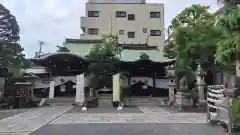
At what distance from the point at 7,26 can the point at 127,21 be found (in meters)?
16.1

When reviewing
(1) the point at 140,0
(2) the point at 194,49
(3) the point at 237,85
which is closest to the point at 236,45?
(3) the point at 237,85

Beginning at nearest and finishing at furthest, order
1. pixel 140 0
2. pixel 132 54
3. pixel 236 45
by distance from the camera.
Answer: pixel 236 45, pixel 132 54, pixel 140 0

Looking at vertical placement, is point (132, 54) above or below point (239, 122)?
above

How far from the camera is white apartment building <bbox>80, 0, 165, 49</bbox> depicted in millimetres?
40406

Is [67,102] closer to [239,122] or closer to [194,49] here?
[194,49]

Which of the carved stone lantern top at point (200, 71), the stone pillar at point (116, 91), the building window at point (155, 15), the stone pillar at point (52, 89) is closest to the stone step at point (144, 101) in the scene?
the stone pillar at point (116, 91)

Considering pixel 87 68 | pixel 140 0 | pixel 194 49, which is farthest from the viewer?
pixel 140 0

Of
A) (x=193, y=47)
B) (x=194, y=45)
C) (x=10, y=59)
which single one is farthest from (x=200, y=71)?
(x=10, y=59)

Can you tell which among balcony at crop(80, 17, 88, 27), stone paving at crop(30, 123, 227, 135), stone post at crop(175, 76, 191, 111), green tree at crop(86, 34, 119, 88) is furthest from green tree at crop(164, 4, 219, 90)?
balcony at crop(80, 17, 88, 27)

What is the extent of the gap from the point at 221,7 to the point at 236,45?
4.31 feet

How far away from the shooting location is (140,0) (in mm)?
45281

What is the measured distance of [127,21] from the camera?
4091 cm

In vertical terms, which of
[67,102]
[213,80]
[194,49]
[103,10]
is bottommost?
[67,102]

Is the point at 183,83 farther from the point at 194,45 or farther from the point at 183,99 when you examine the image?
the point at 194,45
